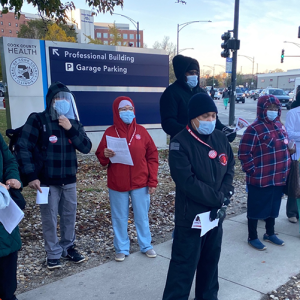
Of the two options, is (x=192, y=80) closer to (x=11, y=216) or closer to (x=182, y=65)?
(x=182, y=65)

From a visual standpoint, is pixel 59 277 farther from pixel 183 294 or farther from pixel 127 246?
pixel 183 294

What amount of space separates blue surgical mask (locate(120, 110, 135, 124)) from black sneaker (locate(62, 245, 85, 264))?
159 centimetres

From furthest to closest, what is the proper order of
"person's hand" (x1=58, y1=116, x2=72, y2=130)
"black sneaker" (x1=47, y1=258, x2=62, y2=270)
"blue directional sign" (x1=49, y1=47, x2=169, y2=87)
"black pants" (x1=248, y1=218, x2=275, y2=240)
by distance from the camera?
"blue directional sign" (x1=49, y1=47, x2=169, y2=87) < "black pants" (x1=248, y1=218, x2=275, y2=240) < "black sneaker" (x1=47, y1=258, x2=62, y2=270) < "person's hand" (x1=58, y1=116, x2=72, y2=130)

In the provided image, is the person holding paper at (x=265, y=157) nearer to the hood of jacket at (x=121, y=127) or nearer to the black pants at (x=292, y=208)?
the black pants at (x=292, y=208)

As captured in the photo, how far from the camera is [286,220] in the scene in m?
5.30

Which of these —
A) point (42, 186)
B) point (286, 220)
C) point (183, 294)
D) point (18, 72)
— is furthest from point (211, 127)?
point (18, 72)

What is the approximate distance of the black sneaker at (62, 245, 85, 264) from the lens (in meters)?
3.84

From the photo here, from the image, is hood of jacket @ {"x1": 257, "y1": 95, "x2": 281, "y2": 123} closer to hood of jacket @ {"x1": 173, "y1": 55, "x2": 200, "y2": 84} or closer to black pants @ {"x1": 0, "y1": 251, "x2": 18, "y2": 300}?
hood of jacket @ {"x1": 173, "y1": 55, "x2": 200, "y2": 84}

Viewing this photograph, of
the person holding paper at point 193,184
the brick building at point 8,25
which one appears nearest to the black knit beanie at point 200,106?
the person holding paper at point 193,184

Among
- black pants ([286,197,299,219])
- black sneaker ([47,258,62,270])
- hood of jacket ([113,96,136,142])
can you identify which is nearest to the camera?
black sneaker ([47,258,62,270])

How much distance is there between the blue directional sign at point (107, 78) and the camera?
8727mm

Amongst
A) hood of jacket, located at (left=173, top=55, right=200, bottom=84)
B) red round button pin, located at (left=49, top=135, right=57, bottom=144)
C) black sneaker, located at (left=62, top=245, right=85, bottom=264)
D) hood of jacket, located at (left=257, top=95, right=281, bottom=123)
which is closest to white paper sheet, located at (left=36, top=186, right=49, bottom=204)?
red round button pin, located at (left=49, top=135, right=57, bottom=144)

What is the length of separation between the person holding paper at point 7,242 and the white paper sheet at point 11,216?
0.16 ft

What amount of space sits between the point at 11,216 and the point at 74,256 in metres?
1.43
